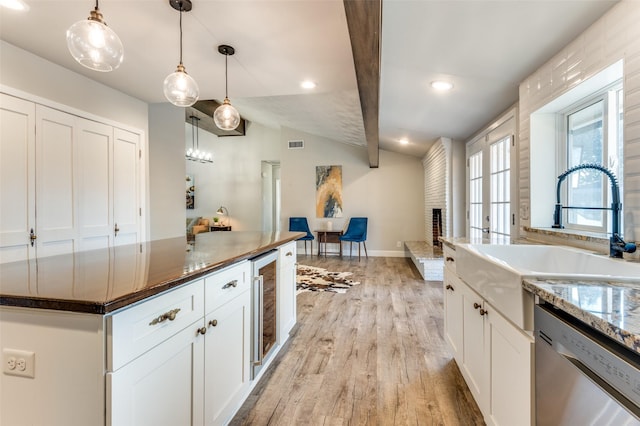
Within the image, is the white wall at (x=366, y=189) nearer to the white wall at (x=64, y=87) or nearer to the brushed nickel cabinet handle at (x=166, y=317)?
the white wall at (x=64, y=87)

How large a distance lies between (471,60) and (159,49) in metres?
2.40

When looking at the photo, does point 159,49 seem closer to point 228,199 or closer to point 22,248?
point 22,248

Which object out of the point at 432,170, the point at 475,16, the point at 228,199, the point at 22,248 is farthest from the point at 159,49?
the point at 228,199

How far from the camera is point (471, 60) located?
2213 millimetres

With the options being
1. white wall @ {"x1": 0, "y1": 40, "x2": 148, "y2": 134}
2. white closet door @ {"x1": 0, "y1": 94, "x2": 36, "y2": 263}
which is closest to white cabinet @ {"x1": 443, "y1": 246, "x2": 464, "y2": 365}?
white closet door @ {"x1": 0, "y1": 94, "x2": 36, "y2": 263}

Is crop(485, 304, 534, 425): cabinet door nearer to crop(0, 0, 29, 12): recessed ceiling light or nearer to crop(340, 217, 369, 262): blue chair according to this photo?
crop(0, 0, 29, 12): recessed ceiling light

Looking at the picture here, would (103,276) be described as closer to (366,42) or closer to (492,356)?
(492,356)

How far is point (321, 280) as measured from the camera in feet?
15.8

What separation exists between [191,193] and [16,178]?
612cm

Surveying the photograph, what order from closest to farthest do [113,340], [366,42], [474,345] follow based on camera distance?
[113,340] → [474,345] → [366,42]

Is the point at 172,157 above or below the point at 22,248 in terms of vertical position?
above

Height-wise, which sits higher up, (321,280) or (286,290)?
(286,290)

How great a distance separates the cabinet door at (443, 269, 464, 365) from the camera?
1.89 meters

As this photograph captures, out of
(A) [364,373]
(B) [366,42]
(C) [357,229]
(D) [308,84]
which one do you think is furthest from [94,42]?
(C) [357,229]
